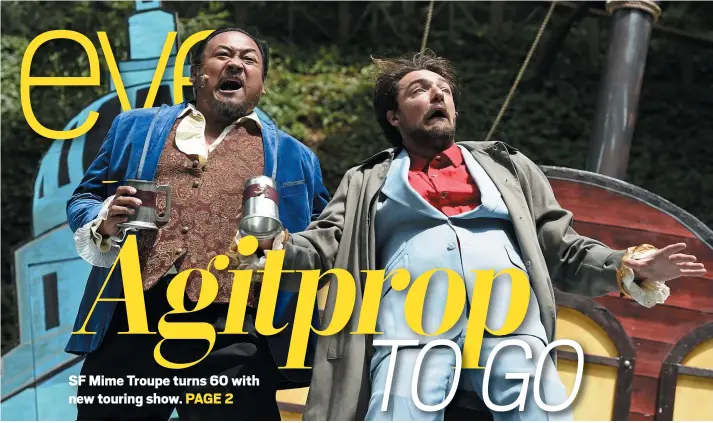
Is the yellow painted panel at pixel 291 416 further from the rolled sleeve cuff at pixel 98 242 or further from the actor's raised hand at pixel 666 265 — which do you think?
the actor's raised hand at pixel 666 265

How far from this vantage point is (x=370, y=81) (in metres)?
8.52

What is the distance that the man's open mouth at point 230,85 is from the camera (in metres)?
3.55

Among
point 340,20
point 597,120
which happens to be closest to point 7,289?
point 340,20

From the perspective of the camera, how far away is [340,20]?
9016 millimetres

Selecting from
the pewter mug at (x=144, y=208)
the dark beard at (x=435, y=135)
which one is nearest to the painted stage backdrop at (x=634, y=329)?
the dark beard at (x=435, y=135)

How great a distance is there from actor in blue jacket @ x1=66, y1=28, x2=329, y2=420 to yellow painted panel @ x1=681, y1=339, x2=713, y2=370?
1.97 m

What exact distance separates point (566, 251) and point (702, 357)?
1.73 metres

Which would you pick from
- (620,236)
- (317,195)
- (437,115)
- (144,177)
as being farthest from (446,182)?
(620,236)

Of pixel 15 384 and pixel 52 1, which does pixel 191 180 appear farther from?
pixel 52 1

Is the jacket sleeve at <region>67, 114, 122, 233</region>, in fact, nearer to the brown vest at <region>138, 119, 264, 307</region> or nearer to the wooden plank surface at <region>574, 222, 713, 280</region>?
the brown vest at <region>138, 119, 264, 307</region>

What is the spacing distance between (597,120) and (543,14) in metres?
3.14

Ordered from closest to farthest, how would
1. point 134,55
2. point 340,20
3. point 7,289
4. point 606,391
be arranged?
point 606,391, point 134,55, point 7,289, point 340,20

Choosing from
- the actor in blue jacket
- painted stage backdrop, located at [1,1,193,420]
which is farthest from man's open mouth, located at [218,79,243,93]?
painted stage backdrop, located at [1,1,193,420]

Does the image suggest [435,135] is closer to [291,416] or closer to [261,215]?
[261,215]
